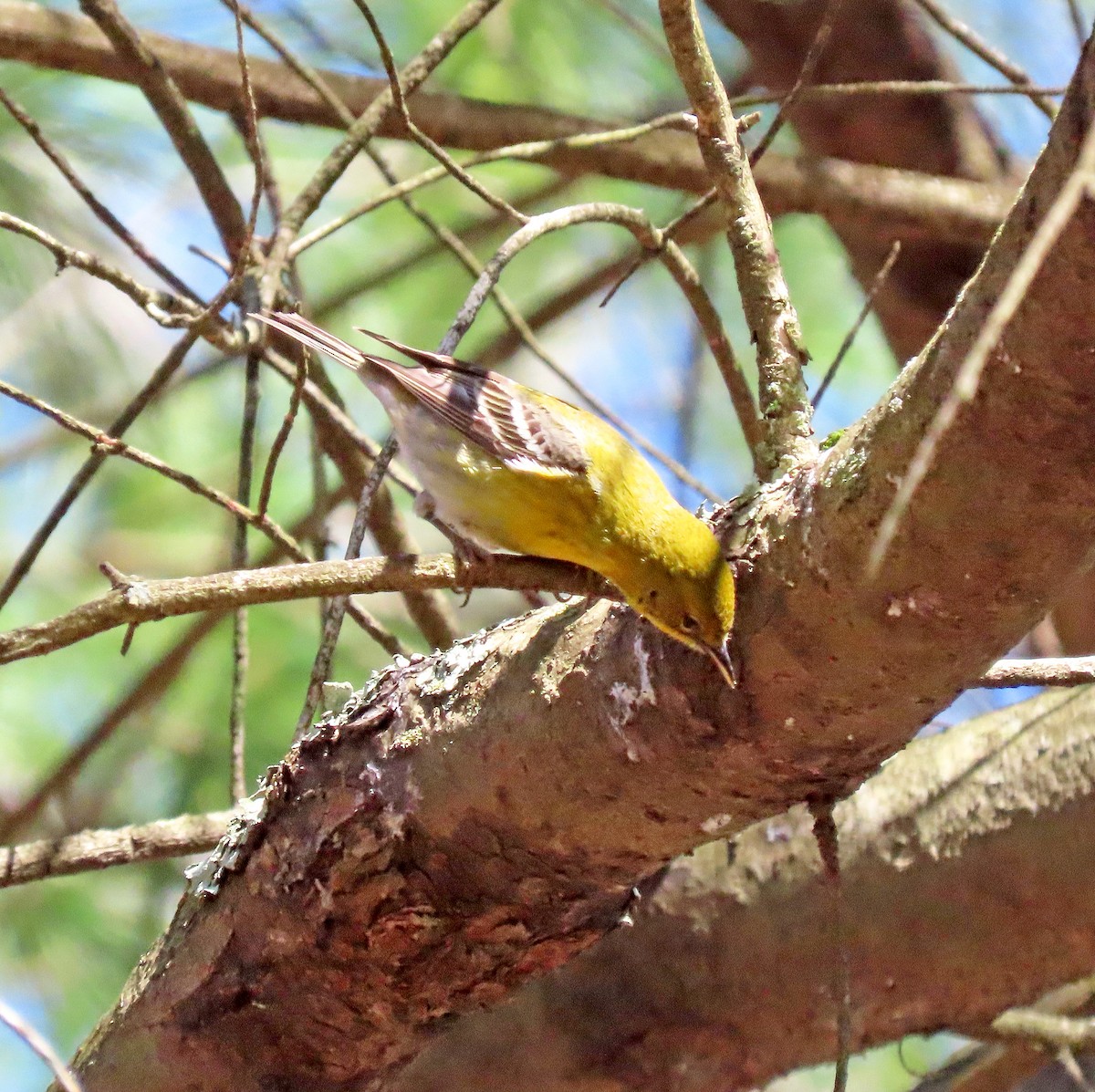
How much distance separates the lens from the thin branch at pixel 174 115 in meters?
2.63

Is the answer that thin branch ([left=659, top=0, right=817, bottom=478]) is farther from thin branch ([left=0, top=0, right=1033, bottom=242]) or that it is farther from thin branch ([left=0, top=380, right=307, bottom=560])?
thin branch ([left=0, top=0, right=1033, bottom=242])

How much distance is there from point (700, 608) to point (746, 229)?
2.67 feet

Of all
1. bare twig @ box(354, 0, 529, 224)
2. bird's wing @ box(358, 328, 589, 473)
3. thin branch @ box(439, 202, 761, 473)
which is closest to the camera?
thin branch @ box(439, 202, 761, 473)

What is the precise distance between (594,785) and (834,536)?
21.7 inches

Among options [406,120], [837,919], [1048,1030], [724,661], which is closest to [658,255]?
[406,120]

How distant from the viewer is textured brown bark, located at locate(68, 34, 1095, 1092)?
1262 millimetres

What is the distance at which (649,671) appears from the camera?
5.49ft

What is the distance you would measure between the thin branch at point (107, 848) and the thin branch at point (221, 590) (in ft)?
2.44

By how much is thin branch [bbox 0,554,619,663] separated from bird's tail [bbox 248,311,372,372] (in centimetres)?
62

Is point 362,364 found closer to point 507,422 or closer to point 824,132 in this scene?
point 507,422

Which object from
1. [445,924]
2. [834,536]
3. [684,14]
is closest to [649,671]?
[834,536]

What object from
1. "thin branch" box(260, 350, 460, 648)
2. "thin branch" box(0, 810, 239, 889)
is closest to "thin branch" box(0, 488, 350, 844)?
"thin branch" box(260, 350, 460, 648)

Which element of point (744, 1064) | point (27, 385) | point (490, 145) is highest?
point (27, 385)

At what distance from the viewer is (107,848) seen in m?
2.43
